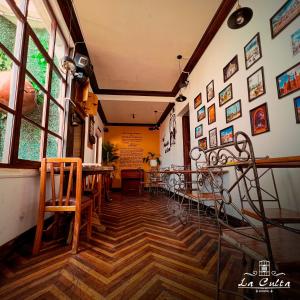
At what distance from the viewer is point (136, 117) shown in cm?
714

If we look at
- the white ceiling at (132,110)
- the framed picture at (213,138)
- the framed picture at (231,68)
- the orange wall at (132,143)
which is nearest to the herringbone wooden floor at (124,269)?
the framed picture at (213,138)

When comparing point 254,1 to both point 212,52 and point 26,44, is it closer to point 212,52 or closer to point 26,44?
point 212,52

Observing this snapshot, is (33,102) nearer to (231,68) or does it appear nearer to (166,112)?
(231,68)

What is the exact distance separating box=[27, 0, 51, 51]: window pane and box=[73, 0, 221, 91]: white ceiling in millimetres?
532

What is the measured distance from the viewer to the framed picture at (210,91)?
2.97 meters

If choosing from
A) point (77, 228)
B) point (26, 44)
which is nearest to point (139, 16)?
point (26, 44)

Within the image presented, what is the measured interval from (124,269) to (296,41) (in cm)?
238

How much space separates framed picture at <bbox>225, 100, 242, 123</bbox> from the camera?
7.31ft

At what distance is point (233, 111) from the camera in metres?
2.36

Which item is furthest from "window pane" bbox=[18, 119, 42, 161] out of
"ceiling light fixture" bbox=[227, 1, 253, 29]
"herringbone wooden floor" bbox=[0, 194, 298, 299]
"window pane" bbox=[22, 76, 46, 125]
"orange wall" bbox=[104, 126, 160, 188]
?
"orange wall" bbox=[104, 126, 160, 188]

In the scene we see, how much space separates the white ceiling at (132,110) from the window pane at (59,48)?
8.58ft

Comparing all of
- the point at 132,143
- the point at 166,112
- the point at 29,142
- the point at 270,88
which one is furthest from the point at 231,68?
the point at 132,143

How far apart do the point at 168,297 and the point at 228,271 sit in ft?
1.67

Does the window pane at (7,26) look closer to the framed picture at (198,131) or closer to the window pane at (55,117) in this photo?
the window pane at (55,117)
